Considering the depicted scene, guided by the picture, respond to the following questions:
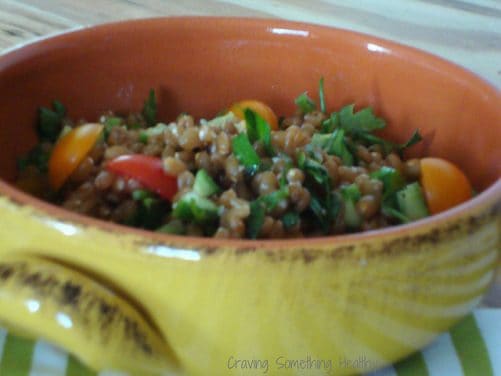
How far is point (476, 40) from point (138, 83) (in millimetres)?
859

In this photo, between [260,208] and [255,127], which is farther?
[255,127]

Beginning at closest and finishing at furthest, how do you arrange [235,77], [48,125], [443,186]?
[443,186] → [48,125] → [235,77]

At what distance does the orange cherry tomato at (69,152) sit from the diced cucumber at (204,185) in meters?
0.16

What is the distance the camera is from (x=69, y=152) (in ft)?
2.65

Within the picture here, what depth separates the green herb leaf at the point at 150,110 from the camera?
99 cm

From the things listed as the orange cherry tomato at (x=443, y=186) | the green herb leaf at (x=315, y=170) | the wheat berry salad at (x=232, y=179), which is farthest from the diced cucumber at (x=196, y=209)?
the orange cherry tomato at (x=443, y=186)

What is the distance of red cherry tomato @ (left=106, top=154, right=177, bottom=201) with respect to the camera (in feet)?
2.46

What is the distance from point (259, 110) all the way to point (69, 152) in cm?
27

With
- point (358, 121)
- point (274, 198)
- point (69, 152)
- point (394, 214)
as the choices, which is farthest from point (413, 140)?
point (69, 152)

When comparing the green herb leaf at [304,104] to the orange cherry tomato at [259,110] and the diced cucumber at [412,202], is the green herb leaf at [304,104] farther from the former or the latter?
the diced cucumber at [412,202]

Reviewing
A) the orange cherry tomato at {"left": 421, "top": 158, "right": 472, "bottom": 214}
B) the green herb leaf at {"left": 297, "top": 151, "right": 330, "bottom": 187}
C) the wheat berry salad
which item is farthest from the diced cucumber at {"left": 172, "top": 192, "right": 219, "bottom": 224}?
the orange cherry tomato at {"left": 421, "top": 158, "right": 472, "bottom": 214}

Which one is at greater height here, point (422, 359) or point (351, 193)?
point (351, 193)

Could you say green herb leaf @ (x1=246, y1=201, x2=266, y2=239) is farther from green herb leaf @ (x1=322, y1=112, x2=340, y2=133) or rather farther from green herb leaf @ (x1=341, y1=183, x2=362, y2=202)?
green herb leaf @ (x1=322, y1=112, x2=340, y2=133)

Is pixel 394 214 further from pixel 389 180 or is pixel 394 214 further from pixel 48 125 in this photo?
pixel 48 125
